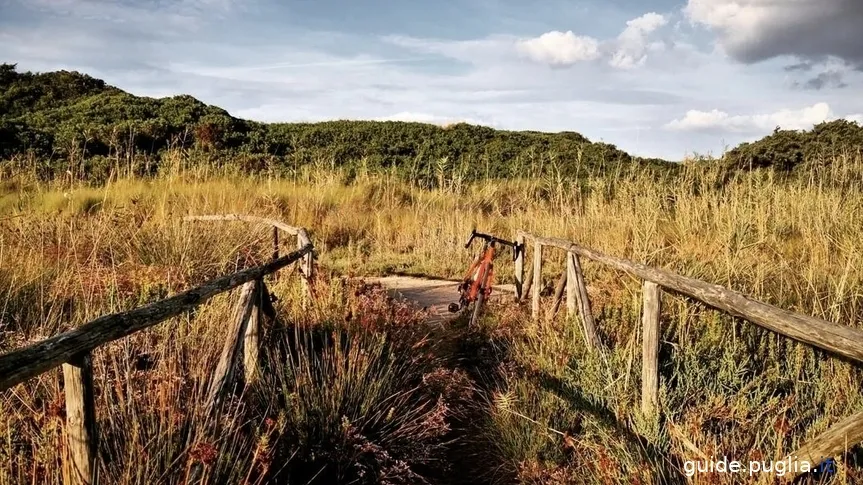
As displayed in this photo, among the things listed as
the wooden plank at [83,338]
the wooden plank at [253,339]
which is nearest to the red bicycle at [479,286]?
the wooden plank at [253,339]

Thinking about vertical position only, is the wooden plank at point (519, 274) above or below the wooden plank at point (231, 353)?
below

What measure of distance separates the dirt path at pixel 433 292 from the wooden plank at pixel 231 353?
4.10 m

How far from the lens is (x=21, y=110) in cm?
3108

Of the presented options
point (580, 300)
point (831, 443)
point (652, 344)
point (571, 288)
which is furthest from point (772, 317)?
point (571, 288)

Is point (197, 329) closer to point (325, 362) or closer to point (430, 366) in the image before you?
point (325, 362)

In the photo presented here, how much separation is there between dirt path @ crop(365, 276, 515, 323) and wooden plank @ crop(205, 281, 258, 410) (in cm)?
410

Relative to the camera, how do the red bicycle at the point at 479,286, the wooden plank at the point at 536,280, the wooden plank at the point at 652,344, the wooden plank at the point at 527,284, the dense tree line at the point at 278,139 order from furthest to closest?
the dense tree line at the point at 278,139 → the wooden plank at the point at 527,284 → the red bicycle at the point at 479,286 → the wooden plank at the point at 536,280 → the wooden plank at the point at 652,344

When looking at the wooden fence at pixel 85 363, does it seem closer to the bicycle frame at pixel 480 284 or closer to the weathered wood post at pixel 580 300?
the weathered wood post at pixel 580 300

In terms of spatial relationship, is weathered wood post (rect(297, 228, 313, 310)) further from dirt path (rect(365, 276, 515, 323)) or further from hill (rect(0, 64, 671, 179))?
hill (rect(0, 64, 671, 179))

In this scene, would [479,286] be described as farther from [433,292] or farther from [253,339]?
[253,339]

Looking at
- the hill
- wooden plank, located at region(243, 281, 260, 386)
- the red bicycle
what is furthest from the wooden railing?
the hill

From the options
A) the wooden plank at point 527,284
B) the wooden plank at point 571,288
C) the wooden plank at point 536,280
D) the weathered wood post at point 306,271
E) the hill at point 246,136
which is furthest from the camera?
the hill at point 246,136

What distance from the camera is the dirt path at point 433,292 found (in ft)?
28.6

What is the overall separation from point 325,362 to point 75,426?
7.09 ft
